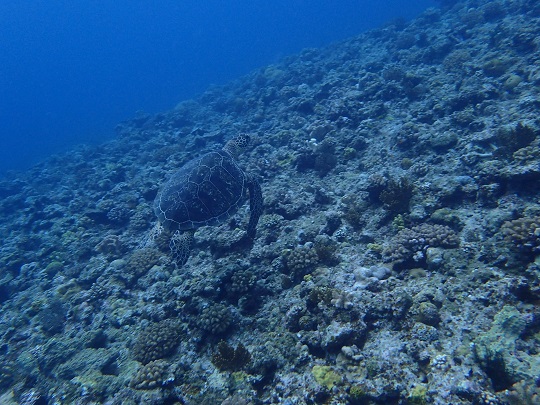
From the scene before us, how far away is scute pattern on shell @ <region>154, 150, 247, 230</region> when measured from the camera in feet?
24.5

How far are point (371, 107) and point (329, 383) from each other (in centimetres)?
1065

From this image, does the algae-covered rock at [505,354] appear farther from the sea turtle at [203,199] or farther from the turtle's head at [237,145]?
the turtle's head at [237,145]

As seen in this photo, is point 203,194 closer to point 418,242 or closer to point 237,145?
point 237,145

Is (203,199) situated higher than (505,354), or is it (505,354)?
(203,199)

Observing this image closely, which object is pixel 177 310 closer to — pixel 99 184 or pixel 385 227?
pixel 385 227

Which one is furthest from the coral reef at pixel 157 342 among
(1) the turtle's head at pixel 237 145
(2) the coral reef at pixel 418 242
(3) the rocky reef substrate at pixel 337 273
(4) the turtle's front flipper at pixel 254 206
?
(1) the turtle's head at pixel 237 145

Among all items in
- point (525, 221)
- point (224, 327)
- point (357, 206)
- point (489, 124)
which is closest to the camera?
point (525, 221)

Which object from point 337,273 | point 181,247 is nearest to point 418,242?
point 337,273

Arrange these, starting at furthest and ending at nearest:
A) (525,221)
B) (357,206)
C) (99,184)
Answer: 1. (99,184)
2. (357,206)
3. (525,221)

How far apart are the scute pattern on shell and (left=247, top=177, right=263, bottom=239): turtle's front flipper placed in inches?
14.5

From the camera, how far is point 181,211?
7.45 m

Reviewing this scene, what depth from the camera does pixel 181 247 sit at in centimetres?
723

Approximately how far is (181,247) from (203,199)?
4.59ft

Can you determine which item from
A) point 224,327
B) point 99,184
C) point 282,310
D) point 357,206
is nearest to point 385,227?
point 357,206
